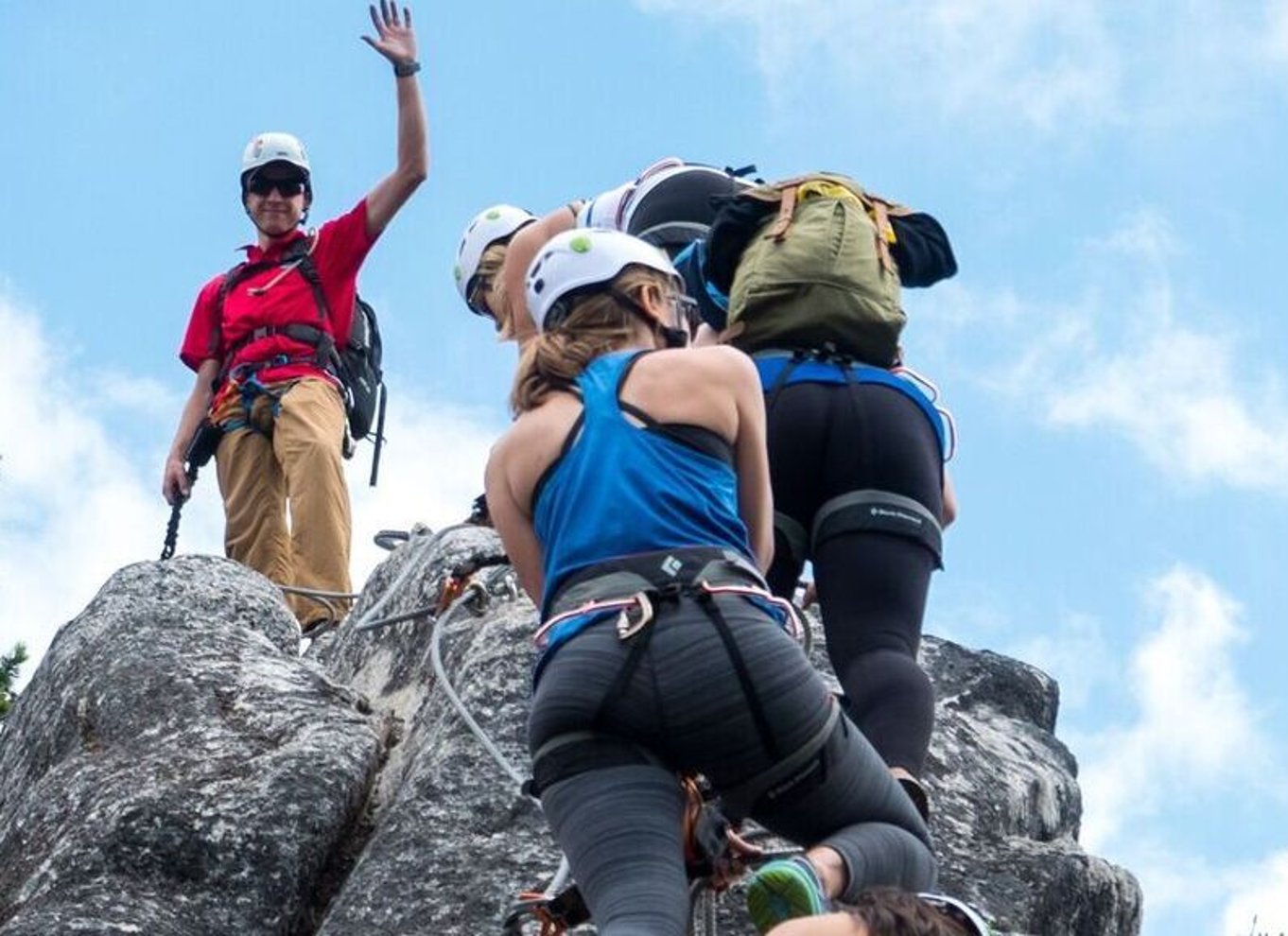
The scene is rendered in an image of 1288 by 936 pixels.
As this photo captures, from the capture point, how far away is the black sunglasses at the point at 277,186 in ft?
46.3

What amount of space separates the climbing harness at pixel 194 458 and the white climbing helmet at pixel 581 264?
741 centimetres

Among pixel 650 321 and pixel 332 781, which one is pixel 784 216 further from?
pixel 332 781

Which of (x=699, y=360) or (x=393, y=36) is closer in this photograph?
(x=699, y=360)

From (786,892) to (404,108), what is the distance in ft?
26.5

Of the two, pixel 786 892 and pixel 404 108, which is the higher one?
pixel 404 108

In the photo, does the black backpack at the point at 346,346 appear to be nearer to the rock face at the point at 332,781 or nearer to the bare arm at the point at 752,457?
the rock face at the point at 332,781

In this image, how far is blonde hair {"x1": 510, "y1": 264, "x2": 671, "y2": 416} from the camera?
277 inches

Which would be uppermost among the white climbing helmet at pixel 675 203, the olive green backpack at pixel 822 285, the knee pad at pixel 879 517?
the white climbing helmet at pixel 675 203

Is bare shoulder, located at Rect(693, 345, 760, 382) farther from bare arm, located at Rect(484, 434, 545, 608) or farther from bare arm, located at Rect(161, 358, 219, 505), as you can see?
bare arm, located at Rect(161, 358, 219, 505)

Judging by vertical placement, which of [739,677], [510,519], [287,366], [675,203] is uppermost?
[287,366]

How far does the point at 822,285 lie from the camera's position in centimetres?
822

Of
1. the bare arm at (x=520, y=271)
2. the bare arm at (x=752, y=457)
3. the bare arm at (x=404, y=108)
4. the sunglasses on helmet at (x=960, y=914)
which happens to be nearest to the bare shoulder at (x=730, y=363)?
the bare arm at (x=752, y=457)

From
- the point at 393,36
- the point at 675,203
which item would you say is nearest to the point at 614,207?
the point at 675,203

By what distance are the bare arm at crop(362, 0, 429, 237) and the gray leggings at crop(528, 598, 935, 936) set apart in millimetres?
7403
